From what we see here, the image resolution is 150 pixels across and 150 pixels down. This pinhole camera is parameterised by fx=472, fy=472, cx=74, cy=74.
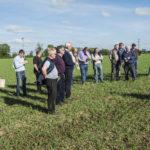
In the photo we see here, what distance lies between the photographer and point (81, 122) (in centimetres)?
1287

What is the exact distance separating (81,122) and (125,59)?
11761 mm

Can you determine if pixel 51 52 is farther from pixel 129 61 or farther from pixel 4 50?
pixel 4 50

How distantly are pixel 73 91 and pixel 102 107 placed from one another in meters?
5.12

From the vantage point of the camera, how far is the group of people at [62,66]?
14352 millimetres

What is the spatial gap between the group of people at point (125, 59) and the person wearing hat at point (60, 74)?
796 cm

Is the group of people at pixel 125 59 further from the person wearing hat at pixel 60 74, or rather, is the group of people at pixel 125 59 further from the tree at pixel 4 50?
the tree at pixel 4 50

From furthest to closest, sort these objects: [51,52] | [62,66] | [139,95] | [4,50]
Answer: [4,50] < [139,95] < [62,66] < [51,52]

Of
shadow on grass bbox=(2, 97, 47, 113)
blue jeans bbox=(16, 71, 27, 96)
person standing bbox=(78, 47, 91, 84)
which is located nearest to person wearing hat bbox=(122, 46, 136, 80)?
person standing bbox=(78, 47, 91, 84)

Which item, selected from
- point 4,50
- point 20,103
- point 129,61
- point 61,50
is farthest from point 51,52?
point 4,50

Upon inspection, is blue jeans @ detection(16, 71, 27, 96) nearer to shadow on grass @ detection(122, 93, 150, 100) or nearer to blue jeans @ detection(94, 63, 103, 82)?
shadow on grass @ detection(122, 93, 150, 100)

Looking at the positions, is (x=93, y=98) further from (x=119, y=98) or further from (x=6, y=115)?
(x=6, y=115)

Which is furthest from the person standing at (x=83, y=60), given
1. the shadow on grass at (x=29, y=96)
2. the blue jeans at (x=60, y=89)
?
the blue jeans at (x=60, y=89)

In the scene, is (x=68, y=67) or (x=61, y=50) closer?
(x=61, y=50)

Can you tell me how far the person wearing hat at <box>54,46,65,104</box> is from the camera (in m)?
15.7
